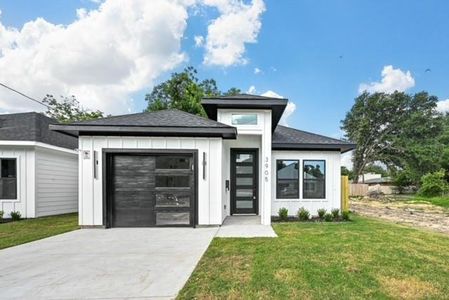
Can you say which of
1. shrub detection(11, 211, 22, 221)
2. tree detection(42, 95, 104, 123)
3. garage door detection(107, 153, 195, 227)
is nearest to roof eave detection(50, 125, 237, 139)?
garage door detection(107, 153, 195, 227)

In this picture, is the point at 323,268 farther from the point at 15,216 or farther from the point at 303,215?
the point at 15,216

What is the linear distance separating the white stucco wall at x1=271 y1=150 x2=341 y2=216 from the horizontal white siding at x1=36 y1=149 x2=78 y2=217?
867 cm

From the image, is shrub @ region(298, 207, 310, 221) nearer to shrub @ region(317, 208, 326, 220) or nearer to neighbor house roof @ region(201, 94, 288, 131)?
shrub @ region(317, 208, 326, 220)

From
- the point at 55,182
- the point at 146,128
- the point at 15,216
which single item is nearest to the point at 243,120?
the point at 146,128

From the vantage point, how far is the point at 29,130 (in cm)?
1101

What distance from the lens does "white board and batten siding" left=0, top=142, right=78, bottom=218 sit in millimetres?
10305

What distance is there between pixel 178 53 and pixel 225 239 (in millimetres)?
15841

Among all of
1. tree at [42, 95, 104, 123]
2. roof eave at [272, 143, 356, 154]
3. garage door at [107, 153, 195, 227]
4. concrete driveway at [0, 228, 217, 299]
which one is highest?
tree at [42, 95, 104, 123]

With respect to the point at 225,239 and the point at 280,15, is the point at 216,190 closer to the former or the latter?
the point at 225,239

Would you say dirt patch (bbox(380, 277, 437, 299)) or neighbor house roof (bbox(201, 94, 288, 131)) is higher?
neighbor house roof (bbox(201, 94, 288, 131))

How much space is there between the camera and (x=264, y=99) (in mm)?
8148

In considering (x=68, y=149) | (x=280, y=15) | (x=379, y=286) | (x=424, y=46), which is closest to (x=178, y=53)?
(x=280, y=15)

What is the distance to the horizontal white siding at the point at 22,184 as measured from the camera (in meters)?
10.3

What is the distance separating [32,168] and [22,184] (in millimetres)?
649
